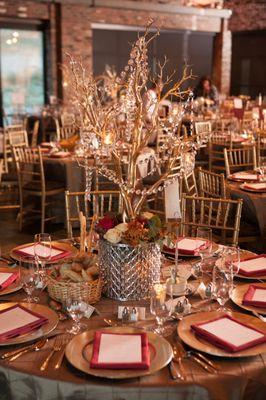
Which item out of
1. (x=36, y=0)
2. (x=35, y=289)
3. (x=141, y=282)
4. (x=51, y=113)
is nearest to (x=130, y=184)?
(x=141, y=282)

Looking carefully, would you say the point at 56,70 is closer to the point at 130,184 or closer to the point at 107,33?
the point at 107,33

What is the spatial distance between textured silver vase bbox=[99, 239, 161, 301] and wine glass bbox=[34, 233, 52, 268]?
41 cm

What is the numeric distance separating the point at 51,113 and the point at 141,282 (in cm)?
879

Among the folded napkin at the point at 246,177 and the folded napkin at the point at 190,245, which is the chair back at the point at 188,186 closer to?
the folded napkin at the point at 246,177

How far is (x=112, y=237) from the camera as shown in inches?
90.1

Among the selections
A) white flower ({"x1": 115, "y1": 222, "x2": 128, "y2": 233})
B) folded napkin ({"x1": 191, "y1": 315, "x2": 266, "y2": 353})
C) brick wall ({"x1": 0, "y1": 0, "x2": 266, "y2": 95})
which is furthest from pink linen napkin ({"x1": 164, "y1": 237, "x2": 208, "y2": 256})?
brick wall ({"x1": 0, "y1": 0, "x2": 266, "y2": 95})

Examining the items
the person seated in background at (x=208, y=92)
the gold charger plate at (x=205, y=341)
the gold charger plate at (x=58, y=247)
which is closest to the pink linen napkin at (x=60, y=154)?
the gold charger plate at (x=58, y=247)

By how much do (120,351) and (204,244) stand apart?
104 cm

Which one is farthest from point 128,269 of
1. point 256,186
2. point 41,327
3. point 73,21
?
point 73,21

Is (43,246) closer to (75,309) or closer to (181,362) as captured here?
(75,309)

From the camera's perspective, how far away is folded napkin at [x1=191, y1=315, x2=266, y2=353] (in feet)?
6.33

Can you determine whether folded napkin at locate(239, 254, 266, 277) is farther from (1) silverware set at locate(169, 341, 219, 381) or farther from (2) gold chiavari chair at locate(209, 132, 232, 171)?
(2) gold chiavari chair at locate(209, 132, 232, 171)

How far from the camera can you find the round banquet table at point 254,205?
14.3 ft

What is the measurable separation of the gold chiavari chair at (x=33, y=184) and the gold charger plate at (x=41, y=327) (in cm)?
361
